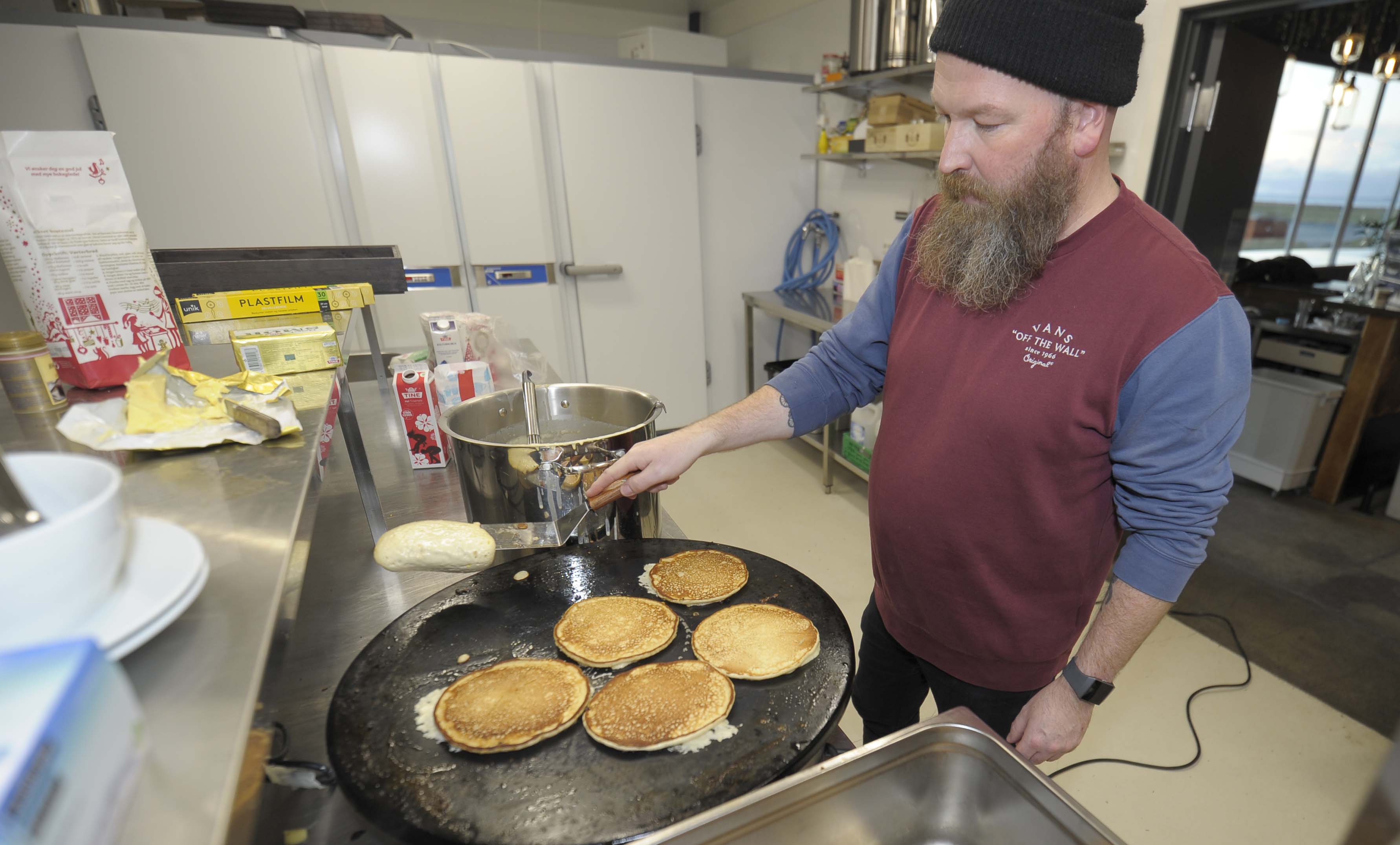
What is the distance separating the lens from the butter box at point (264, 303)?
1.19m

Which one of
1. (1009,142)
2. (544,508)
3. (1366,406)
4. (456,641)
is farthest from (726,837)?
(1366,406)

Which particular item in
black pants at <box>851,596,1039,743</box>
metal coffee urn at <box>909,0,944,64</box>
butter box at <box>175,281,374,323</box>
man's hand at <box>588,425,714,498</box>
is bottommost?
black pants at <box>851,596,1039,743</box>

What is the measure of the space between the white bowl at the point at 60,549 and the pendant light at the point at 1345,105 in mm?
5978

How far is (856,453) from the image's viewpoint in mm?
3172

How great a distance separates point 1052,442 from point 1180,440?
0.15m

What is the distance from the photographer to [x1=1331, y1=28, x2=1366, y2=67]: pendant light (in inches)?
123

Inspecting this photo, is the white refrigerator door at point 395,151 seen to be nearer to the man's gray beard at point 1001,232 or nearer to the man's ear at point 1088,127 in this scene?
the man's gray beard at point 1001,232

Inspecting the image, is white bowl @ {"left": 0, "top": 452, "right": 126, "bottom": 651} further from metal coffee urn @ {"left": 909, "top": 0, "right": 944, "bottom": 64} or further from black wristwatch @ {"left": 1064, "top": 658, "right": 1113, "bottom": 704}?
metal coffee urn @ {"left": 909, "top": 0, "right": 944, "bottom": 64}

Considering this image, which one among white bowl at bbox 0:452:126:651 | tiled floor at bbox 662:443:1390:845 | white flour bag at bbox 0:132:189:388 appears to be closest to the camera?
white bowl at bbox 0:452:126:651

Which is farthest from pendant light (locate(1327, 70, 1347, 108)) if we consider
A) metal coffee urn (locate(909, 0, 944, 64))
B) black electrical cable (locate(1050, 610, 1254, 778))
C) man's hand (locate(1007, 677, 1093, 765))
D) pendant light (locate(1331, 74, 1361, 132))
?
man's hand (locate(1007, 677, 1093, 765))

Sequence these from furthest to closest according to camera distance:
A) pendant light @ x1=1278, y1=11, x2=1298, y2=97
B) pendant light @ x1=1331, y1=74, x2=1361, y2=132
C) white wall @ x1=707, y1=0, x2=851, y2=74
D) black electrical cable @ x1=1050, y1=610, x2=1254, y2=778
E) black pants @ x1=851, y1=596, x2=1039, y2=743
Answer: pendant light @ x1=1331, y1=74, x2=1361, y2=132
white wall @ x1=707, y1=0, x2=851, y2=74
pendant light @ x1=1278, y1=11, x2=1298, y2=97
black electrical cable @ x1=1050, y1=610, x2=1254, y2=778
black pants @ x1=851, y1=596, x2=1039, y2=743

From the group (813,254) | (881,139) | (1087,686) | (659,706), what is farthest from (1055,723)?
(813,254)

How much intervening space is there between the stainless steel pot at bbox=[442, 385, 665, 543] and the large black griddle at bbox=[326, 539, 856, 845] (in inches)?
5.2

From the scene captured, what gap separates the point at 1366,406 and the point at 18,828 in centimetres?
418
